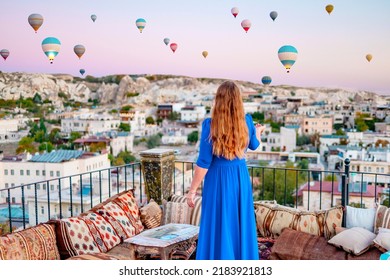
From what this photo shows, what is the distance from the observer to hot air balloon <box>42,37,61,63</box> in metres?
9.14

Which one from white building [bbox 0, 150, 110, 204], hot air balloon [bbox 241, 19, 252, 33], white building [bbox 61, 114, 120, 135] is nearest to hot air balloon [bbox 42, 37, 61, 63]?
hot air balloon [bbox 241, 19, 252, 33]

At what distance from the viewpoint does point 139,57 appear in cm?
1161

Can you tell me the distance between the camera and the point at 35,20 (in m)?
8.50

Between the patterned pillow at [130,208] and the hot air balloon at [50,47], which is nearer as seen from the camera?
the patterned pillow at [130,208]

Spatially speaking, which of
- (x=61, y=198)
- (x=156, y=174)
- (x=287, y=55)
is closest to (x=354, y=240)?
(x=156, y=174)

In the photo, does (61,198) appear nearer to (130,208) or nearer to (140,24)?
(140,24)

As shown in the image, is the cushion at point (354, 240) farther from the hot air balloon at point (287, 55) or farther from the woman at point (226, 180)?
the hot air balloon at point (287, 55)

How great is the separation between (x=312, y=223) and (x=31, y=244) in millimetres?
1859

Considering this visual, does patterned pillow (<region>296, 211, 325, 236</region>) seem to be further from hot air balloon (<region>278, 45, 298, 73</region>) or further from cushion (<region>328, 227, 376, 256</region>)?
hot air balloon (<region>278, 45, 298, 73</region>)

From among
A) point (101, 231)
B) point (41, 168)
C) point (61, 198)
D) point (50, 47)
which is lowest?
point (41, 168)

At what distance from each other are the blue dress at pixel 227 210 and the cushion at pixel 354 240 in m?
0.86

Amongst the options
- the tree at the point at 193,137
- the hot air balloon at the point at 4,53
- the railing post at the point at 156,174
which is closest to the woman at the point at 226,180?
the railing post at the point at 156,174

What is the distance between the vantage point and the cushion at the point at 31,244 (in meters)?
2.44

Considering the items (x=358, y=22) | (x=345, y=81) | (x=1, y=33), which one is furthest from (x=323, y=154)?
(x=1, y=33)
